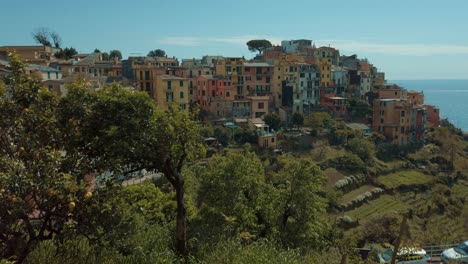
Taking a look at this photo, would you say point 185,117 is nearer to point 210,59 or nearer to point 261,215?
point 261,215

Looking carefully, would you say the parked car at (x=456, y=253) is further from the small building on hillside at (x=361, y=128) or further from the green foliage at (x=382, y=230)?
the small building on hillside at (x=361, y=128)

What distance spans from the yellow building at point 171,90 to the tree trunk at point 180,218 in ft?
113

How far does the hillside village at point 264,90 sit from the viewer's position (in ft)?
156

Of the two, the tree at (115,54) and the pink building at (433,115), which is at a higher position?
the tree at (115,54)

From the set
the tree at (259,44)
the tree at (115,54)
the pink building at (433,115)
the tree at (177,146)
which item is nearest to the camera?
the tree at (177,146)

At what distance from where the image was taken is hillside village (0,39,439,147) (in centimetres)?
4753

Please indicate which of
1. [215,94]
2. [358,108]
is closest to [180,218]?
[215,94]

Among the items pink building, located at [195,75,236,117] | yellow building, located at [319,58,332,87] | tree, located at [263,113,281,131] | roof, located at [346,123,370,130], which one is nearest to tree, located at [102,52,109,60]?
pink building, located at [195,75,236,117]

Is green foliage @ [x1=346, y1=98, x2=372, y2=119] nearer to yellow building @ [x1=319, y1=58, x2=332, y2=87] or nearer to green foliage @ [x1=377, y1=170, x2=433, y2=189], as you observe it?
yellow building @ [x1=319, y1=58, x2=332, y2=87]

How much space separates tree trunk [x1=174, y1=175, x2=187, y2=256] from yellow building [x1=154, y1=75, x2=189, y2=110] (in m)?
34.4

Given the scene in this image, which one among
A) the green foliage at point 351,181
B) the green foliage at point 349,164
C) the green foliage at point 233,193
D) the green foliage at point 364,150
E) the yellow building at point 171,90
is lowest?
the green foliage at point 351,181

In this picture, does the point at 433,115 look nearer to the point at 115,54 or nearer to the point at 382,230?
the point at 382,230

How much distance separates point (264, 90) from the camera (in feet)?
184

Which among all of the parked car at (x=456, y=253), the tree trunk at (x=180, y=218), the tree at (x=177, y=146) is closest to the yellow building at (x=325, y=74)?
the parked car at (x=456, y=253)
